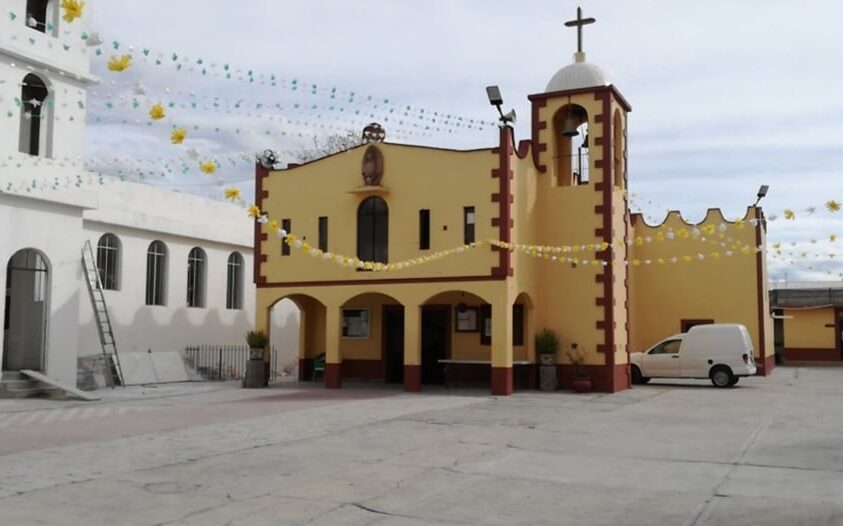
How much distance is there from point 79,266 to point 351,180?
25.0 ft

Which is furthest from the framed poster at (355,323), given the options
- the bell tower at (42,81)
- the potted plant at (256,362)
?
the bell tower at (42,81)

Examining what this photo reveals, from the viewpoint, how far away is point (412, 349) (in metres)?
22.3

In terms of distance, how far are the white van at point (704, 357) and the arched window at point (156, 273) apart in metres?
15.0

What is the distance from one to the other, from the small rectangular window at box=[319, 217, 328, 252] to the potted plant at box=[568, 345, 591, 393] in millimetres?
7533

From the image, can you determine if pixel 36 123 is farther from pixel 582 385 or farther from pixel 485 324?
pixel 582 385

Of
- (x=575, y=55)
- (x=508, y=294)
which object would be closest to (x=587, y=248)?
(x=508, y=294)

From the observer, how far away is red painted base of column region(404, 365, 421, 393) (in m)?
22.1

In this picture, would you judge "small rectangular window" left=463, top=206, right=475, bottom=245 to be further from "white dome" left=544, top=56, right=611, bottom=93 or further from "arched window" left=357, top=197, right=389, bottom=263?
"white dome" left=544, top=56, right=611, bottom=93

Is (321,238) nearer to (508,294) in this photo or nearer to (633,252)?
(508,294)

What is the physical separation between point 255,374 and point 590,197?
10.6 meters

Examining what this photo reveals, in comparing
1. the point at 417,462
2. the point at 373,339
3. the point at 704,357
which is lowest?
the point at 417,462

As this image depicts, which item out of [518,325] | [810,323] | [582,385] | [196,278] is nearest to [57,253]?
[196,278]

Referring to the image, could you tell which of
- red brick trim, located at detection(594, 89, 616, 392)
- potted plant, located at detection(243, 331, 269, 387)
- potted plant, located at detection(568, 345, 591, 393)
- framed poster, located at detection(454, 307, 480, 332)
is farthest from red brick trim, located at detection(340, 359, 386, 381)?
red brick trim, located at detection(594, 89, 616, 392)

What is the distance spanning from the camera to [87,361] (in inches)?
926
